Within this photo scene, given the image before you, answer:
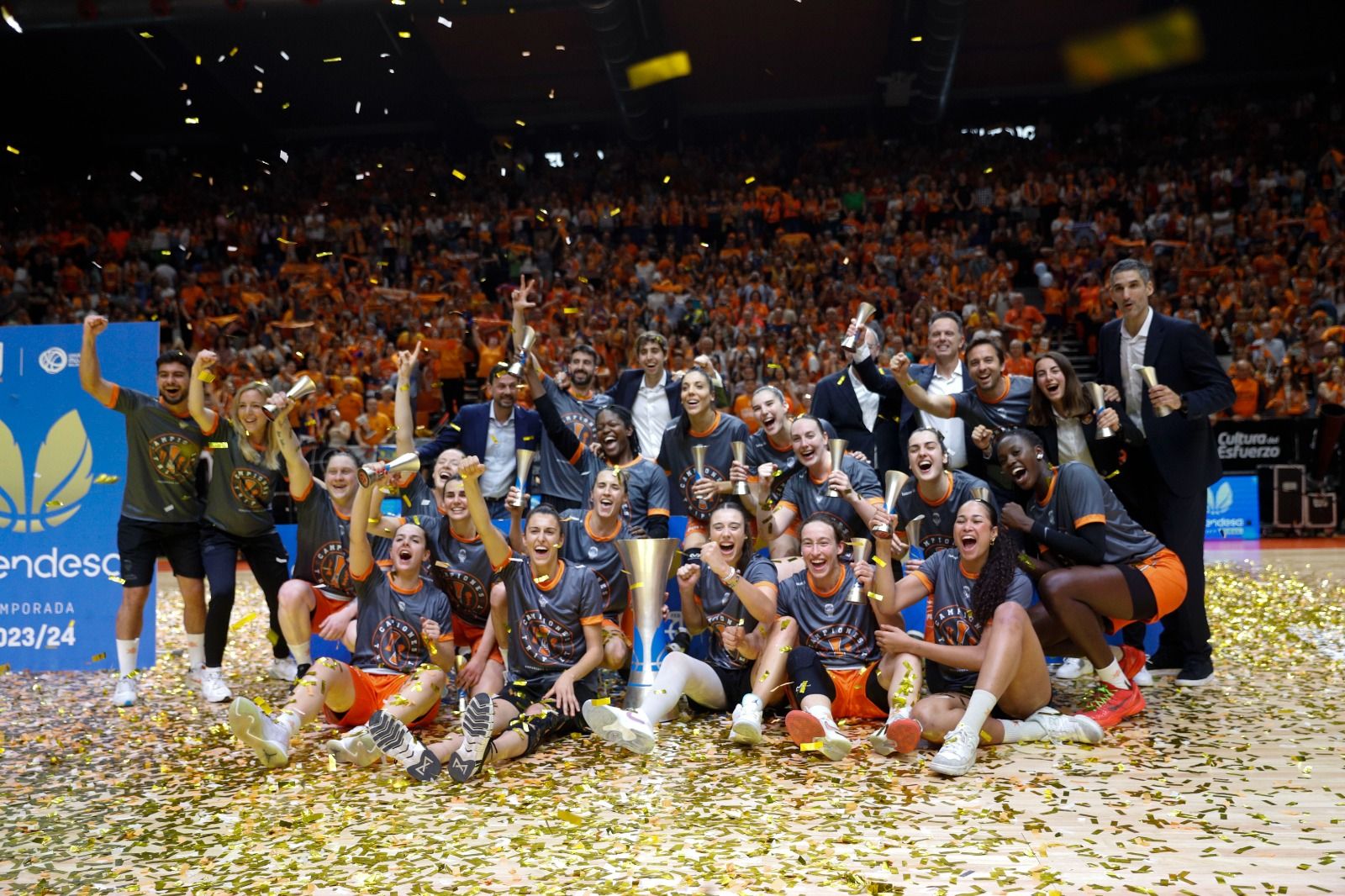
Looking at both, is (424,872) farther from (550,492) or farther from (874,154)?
(874,154)

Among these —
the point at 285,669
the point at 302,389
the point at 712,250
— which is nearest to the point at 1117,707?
the point at 302,389

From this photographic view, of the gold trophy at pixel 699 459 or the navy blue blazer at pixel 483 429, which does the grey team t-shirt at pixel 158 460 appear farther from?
the gold trophy at pixel 699 459

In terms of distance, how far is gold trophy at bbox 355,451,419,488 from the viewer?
468cm

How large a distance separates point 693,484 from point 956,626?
1649mm

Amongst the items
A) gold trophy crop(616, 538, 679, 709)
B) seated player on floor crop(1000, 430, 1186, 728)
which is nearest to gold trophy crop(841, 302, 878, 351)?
seated player on floor crop(1000, 430, 1186, 728)

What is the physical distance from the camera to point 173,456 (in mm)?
5613

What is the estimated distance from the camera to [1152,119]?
62.5 feet

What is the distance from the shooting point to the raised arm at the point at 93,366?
538 cm

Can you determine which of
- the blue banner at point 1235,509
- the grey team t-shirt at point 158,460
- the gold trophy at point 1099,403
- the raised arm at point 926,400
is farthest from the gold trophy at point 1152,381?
the blue banner at point 1235,509

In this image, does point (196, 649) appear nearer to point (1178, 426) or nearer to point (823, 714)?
point (823, 714)

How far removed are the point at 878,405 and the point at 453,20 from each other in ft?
45.7

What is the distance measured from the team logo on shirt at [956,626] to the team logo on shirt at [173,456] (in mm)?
3761

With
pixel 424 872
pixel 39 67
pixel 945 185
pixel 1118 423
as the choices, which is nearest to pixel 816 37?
pixel 945 185

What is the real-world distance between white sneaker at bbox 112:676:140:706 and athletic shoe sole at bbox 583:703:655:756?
8.66 ft
